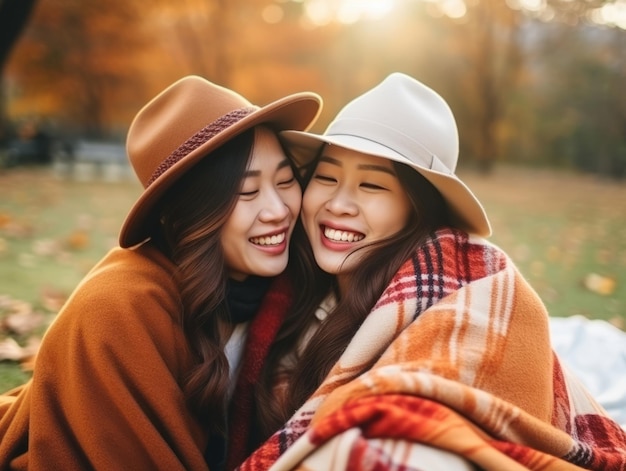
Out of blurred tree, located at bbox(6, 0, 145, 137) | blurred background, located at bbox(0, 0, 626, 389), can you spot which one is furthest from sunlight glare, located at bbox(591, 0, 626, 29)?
blurred tree, located at bbox(6, 0, 145, 137)

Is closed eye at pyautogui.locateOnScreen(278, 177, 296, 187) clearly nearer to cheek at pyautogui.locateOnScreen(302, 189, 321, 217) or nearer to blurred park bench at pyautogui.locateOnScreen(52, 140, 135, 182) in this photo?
cheek at pyautogui.locateOnScreen(302, 189, 321, 217)

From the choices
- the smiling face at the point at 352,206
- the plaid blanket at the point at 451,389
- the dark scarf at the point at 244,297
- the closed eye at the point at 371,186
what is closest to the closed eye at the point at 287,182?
the smiling face at the point at 352,206

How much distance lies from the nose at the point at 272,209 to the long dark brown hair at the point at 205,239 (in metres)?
0.13

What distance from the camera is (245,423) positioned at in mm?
2326

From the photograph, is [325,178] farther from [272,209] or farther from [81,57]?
[81,57]

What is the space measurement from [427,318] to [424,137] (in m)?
0.78

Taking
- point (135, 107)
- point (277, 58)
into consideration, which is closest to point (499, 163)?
point (277, 58)

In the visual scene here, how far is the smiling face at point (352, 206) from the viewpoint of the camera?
91.0 inches

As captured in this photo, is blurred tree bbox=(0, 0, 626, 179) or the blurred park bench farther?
blurred tree bbox=(0, 0, 626, 179)

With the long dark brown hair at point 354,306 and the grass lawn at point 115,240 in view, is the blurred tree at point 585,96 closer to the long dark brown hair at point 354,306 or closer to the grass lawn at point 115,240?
the grass lawn at point 115,240

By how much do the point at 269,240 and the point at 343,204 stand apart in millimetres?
335

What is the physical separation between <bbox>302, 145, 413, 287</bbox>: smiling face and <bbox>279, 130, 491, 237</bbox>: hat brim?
0.25ft

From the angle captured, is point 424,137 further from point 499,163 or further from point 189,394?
point 499,163

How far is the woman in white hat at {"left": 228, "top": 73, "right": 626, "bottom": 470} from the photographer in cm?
150
